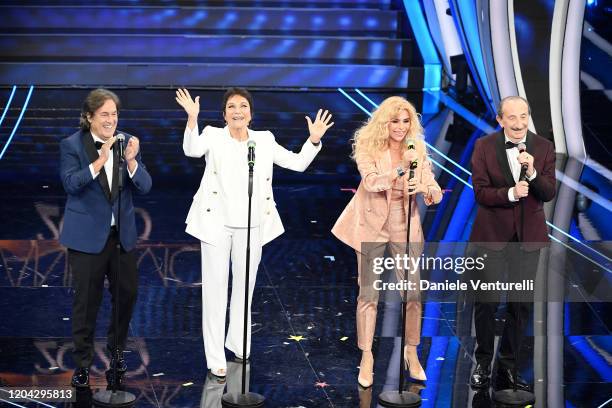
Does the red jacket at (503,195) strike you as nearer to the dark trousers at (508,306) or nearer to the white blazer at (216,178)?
the dark trousers at (508,306)

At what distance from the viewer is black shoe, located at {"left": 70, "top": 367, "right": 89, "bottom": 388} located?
611cm

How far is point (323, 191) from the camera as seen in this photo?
11688mm

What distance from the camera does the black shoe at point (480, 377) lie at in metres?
6.29

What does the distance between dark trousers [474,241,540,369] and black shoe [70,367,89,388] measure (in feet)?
7.29

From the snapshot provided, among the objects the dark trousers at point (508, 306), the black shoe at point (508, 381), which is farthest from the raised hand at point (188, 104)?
the black shoe at point (508, 381)

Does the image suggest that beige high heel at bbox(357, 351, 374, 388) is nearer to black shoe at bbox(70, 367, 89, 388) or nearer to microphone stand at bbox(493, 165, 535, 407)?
microphone stand at bbox(493, 165, 535, 407)

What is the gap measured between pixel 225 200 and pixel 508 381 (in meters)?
Answer: 1.92

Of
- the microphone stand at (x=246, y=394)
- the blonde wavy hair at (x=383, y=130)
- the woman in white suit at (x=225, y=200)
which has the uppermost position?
the blonde wavy hair at (x=383, y=130)

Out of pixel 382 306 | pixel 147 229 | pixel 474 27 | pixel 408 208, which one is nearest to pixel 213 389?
pixel 408 208

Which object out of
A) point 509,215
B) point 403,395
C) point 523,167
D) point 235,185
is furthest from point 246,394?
point 523,167

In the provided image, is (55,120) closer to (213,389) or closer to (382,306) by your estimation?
(382,306)

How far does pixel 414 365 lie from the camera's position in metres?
6.43

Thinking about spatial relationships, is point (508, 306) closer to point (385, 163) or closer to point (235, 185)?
point (385, 163)

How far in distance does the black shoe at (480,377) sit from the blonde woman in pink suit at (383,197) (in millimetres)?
476
